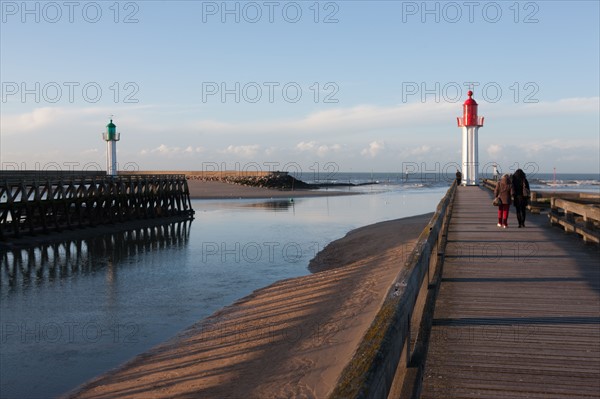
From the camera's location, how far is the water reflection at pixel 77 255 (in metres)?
16.1

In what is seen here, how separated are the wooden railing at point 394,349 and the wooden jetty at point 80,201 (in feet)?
68.0

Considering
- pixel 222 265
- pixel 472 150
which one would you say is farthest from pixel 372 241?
pixel 472 150

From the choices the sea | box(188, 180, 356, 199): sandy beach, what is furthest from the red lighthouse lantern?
box(188, 180, 356, 199): sandy beach

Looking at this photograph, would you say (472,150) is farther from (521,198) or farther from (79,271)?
(79,271)

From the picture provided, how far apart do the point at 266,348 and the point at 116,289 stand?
6861mm

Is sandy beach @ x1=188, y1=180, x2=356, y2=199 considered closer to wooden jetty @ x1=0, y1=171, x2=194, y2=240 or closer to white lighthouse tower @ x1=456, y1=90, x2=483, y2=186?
wooden jetty @ x1=0, y1=171, x2=194, y2=240

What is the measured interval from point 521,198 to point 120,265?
1208 centimetres

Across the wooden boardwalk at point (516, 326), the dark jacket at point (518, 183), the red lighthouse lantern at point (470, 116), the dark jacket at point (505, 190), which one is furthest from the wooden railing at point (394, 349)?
the red lighthouse lantern at point (470, 116)

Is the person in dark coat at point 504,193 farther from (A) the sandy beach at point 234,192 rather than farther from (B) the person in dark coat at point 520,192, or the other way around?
(A) the sandy beach at point 234,192

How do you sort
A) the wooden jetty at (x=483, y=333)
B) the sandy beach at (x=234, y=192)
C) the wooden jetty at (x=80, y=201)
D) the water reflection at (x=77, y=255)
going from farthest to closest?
the sandy beach at (x=234, y=192), the wooden jetty at (x=80, y=201), the water reflection at (x=77, y=255), the wooden jetty at (x=483, y=333)

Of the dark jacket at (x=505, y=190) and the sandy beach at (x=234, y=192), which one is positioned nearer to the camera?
the dark jacket at (x=505, y=190)

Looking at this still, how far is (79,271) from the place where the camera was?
A: 1695 cm

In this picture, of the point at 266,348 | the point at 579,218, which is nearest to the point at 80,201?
the point at 266,348

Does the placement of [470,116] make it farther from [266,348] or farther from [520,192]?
[266,348]
